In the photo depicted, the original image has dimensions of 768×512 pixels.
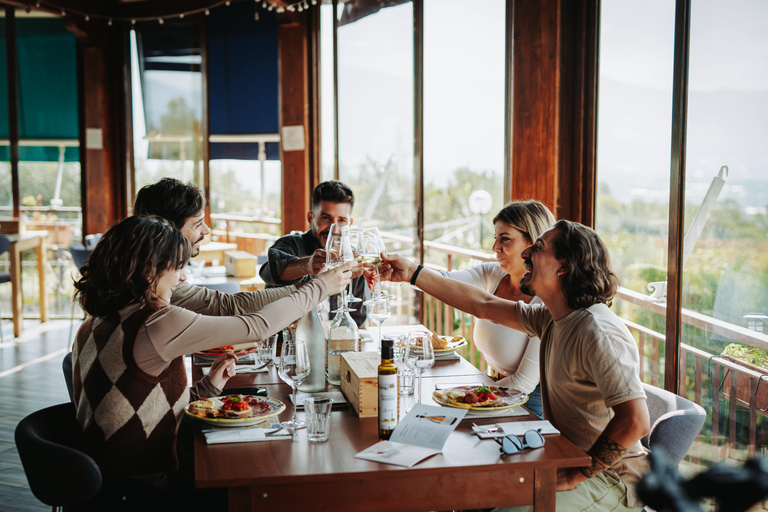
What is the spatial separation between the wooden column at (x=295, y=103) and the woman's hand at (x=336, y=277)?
3.70 meters

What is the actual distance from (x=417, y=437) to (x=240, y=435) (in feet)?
1.38

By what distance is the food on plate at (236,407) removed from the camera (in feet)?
5.32

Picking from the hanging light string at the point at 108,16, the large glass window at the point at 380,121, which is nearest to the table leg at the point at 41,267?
the hanging light string at the point at 108,16

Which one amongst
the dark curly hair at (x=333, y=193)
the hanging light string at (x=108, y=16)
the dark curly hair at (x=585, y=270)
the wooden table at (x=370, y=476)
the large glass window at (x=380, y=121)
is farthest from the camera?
the hanging light string at (x=108, y=16)

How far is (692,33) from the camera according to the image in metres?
2.63

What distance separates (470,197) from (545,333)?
100 inches

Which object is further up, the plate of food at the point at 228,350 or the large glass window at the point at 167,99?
the large glass window at the point at 167,99

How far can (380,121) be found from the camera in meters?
5.21

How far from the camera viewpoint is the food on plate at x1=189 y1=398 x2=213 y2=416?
1.63m

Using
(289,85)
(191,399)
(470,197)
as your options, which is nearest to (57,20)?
(289,85)

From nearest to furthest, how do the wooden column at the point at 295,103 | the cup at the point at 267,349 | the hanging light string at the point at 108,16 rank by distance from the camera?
the cup at the point at 267,349 < the wooden column at the point at 295,103 < the hanging light string at the point at 108,16

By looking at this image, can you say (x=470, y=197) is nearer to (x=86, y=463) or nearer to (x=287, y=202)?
(x=287, y=202)

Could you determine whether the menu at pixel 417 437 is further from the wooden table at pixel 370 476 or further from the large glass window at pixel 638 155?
the large glass window at pixel 638 155

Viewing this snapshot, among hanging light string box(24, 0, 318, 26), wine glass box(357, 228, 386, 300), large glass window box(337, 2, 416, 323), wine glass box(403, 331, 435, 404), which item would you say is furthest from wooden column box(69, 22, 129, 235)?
wine glass box(403, 331, 435, 404)
